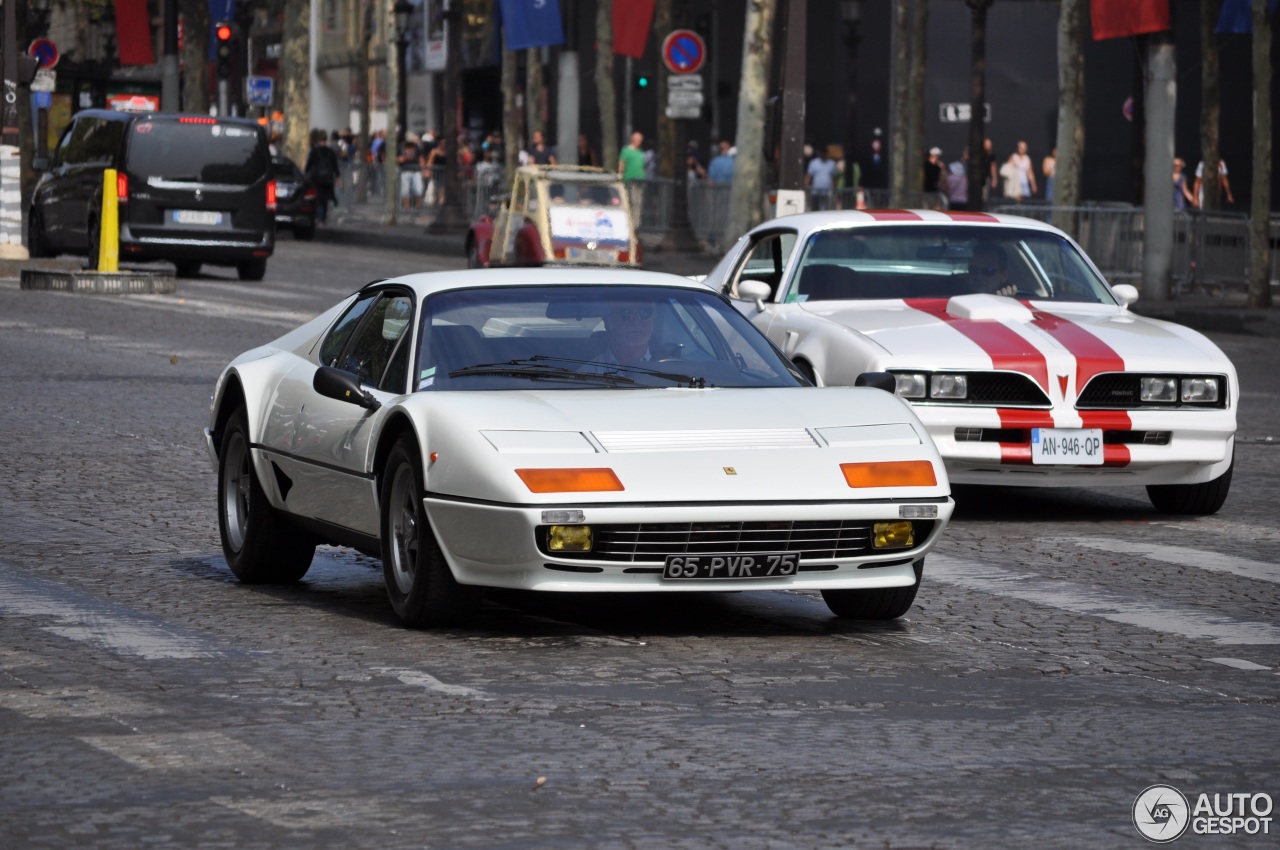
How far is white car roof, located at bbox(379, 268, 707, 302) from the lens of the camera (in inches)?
343

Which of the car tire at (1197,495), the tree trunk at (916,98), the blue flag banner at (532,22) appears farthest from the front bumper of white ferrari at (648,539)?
the blue flag banner at (532,22)

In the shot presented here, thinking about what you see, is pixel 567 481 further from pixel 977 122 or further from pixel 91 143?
pixel 977 122

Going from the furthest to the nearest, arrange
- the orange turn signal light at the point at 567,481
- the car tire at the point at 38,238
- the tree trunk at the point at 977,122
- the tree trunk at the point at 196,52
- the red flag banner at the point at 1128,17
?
the tree trunk at the point at 196,52
the tree trunk at the point at 977,122
the car tire at the point at 38,238
the red flag banner at the point at 1128,17
the orange turn signal light at the point at 567,481

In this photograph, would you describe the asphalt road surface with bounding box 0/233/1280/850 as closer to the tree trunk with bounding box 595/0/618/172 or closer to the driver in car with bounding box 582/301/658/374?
the driver in car with bounding box 582/301/658/374

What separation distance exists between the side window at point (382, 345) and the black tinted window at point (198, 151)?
68.8 feet

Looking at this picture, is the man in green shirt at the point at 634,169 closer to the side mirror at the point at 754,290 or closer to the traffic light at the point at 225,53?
the traffic light at the point at 225,53

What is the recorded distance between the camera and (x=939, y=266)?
1275 cm

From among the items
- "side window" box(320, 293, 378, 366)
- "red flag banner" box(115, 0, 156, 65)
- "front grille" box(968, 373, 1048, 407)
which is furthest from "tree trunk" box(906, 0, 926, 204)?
"side window" box(320, 293, 378, 366)

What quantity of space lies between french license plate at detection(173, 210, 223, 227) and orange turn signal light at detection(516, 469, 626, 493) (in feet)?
74.3

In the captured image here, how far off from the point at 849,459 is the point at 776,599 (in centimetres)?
128

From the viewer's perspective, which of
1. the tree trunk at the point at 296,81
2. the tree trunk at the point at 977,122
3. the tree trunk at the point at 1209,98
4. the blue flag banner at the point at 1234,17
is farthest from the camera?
the tree trunk at the point at 296,81

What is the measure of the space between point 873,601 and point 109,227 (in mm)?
20277

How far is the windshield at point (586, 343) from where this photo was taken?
27.4ft

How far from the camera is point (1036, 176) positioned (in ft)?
184
